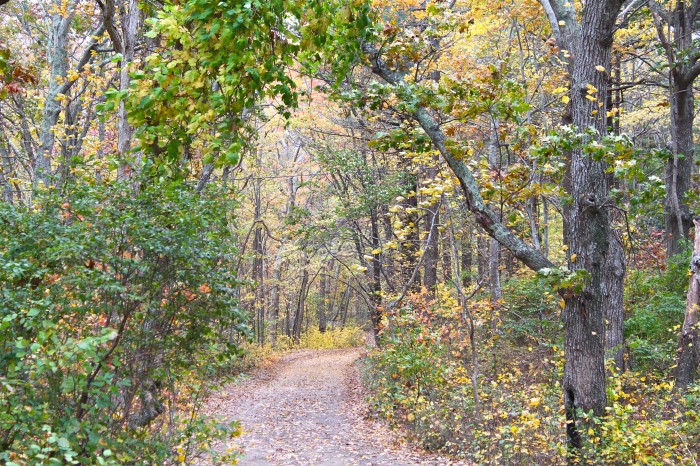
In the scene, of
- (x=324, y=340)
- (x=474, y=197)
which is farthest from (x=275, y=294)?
(x=474, y=197)

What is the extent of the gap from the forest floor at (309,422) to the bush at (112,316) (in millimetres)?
709

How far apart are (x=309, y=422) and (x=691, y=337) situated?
7439 millimetres

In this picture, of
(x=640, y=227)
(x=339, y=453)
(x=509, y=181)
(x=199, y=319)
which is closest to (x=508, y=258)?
(x=640, y=227)

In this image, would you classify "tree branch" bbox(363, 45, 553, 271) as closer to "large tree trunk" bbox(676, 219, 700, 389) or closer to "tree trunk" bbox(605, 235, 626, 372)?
"tree trunk" bbox(605, 235, 626, 372)

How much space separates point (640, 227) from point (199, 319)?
9721mm

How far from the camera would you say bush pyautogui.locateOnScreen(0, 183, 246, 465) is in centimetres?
323

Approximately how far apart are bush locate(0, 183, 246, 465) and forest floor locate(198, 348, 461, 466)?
71 centimetres

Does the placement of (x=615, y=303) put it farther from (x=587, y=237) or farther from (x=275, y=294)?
(x=275, y=294)

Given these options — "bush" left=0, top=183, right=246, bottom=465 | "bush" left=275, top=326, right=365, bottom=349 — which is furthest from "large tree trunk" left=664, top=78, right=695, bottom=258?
"bush" left=275, top=326, right=365, bottom=349

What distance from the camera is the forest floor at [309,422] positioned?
8289 mm

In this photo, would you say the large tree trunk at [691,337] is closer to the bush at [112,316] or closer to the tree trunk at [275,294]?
the bush at [112,316]

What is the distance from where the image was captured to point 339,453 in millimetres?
8688

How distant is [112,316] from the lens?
4109mm

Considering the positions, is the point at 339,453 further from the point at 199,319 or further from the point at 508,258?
the point at 508,258
